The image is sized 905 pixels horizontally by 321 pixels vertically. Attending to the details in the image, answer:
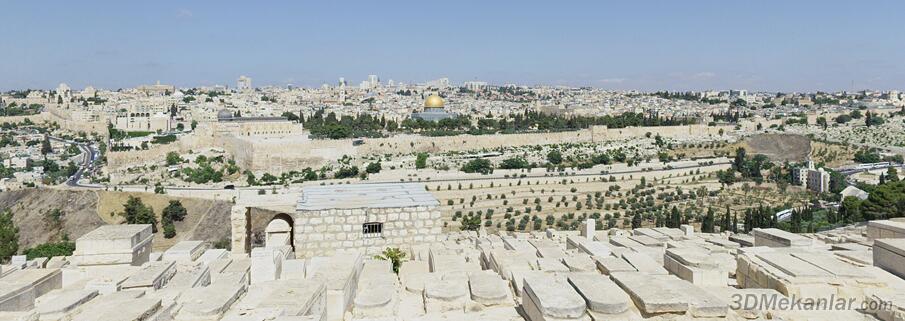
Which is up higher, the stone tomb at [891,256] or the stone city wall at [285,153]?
the stone tomb at [891,256]

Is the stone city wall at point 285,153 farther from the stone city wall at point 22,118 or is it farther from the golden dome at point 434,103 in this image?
the stone city wall at point 22,118

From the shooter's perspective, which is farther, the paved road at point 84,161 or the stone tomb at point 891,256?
the paved road at point 84,161

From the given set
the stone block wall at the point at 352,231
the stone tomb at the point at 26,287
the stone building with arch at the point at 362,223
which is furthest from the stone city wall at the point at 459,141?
the stone tomb at the point at 26,287

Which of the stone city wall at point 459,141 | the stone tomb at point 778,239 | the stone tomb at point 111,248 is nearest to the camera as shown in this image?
the stone tomb at point 111,248

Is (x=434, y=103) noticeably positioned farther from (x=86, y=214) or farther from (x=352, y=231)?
(x=352, y=231)

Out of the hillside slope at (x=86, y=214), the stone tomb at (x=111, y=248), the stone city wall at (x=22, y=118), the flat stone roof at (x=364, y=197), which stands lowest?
the hillside slope at (x=86, y=214)

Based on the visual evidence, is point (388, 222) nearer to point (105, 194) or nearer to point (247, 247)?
point (247, 247)

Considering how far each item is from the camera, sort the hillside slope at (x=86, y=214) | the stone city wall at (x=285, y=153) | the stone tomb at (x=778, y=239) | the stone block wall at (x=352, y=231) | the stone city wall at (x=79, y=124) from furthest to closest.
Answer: the stone city wall at (x=79, y=124) → the stone city wall at (x=285, y=153) → the hillside slope at (x=86, y=214) → the stone block wall at (x=352, y=231) → the stone tomb at (x=778, y=239)
